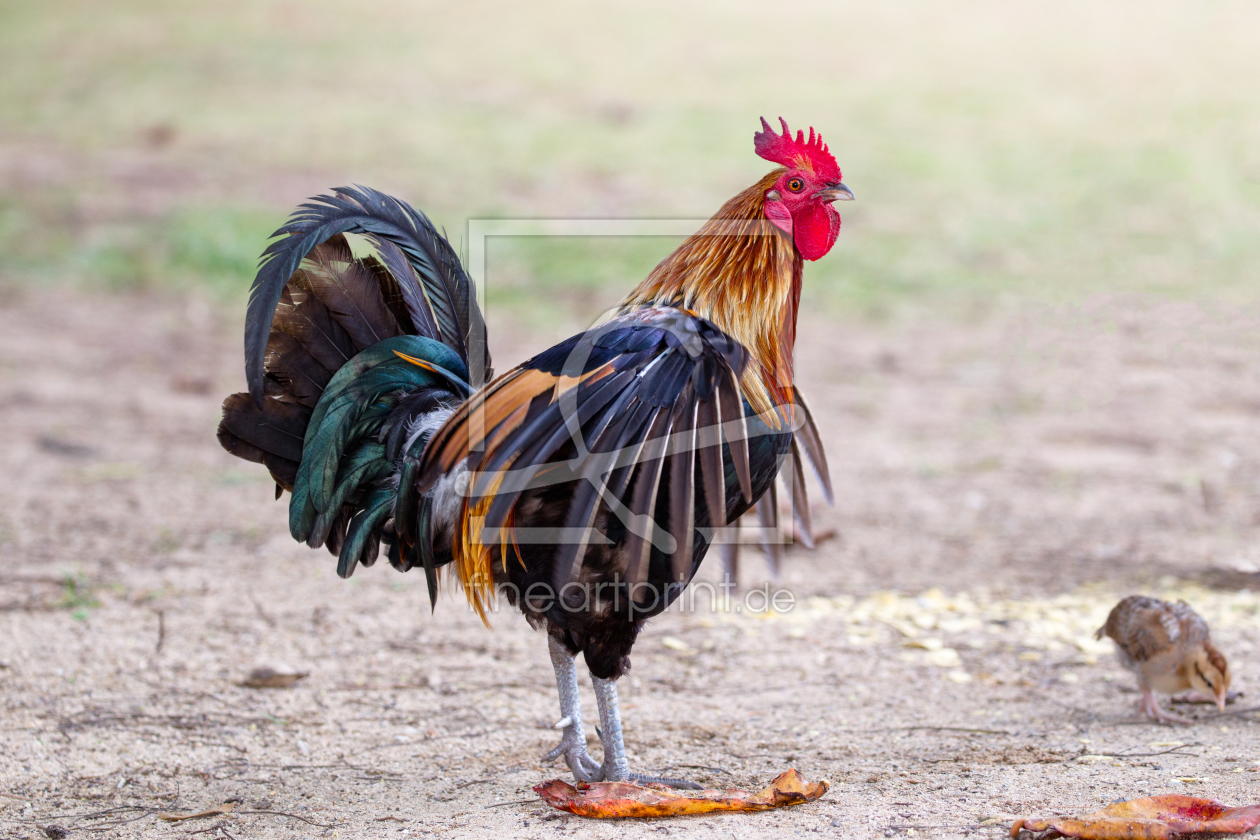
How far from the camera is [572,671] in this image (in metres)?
4.01

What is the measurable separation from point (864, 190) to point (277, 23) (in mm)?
11687

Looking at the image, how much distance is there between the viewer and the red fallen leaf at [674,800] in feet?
11.5

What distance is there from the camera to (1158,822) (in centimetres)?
313

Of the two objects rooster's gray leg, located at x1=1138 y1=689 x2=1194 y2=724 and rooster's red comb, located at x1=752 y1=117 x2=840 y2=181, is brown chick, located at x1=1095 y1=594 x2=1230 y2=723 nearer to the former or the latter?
rooster's gray leg, located at x1=1138 y1=689 x2=1194 y2=724

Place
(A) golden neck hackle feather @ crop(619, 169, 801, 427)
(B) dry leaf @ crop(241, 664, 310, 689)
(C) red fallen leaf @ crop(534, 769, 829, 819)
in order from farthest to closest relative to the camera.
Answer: (B) dry leaf @ crop(241, 664, 310, 689)
(A) golden neck hackle feather @ crop(619, 169, 801, 427)
(C) red fallen leaf @ crop(534, 769, 829, 819)

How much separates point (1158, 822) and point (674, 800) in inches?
55.2

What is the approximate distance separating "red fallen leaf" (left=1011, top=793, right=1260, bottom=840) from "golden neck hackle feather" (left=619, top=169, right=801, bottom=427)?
5.00 ft

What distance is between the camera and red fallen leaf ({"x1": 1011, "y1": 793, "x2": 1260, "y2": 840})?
10.2 ft

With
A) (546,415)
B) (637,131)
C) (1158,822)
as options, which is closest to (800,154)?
(546,415)

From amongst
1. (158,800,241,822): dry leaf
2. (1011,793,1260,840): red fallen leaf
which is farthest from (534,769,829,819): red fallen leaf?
(158,800,241,822): dry leaf

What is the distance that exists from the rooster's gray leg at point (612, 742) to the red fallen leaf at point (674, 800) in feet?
0.77

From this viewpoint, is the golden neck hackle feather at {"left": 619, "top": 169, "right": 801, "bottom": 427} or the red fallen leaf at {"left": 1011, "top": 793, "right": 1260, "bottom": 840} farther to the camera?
the golden neck hackle feather at {"left": 619, "top": 169, "right": 801, "bottom": 427}

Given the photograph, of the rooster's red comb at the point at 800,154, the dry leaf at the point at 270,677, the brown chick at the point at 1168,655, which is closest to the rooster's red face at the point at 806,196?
the rooster's red comb at the point at 800,154

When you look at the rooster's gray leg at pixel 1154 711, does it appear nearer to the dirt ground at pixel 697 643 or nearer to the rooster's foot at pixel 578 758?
the dirt ground at pixel 697 643
